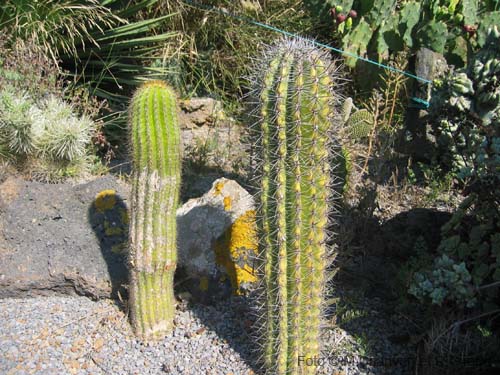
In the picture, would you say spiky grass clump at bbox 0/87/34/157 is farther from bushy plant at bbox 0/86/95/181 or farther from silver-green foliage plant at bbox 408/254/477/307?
silver-green foliage plant at bbox 408/254/477/307

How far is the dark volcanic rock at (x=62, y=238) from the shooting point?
3.25m

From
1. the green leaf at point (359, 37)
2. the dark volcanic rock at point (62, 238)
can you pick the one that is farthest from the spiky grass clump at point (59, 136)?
the green leaf at point (359, 37)

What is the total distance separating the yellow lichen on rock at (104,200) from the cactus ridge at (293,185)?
54.1 inches

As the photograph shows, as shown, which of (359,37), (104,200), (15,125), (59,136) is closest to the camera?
(104,200)

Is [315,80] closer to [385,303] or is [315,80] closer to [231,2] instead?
[385,303]

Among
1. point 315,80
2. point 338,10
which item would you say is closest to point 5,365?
point 315,80

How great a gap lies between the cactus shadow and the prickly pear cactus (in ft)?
5.99

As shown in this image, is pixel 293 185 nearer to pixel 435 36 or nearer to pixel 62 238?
pixel 62 238

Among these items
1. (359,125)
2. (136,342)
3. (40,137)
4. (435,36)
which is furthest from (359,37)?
(136,342)

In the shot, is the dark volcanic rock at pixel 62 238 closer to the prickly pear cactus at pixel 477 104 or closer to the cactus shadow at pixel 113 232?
the cactus shadow at pixel 113 232

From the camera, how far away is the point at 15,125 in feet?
13.7

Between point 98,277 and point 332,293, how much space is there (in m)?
1.29

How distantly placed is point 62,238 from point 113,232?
28 cm

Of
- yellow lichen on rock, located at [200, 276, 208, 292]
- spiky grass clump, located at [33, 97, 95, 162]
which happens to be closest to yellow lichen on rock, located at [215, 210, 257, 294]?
yellow lichen on rock, located at [200, 276, 208, 292]
